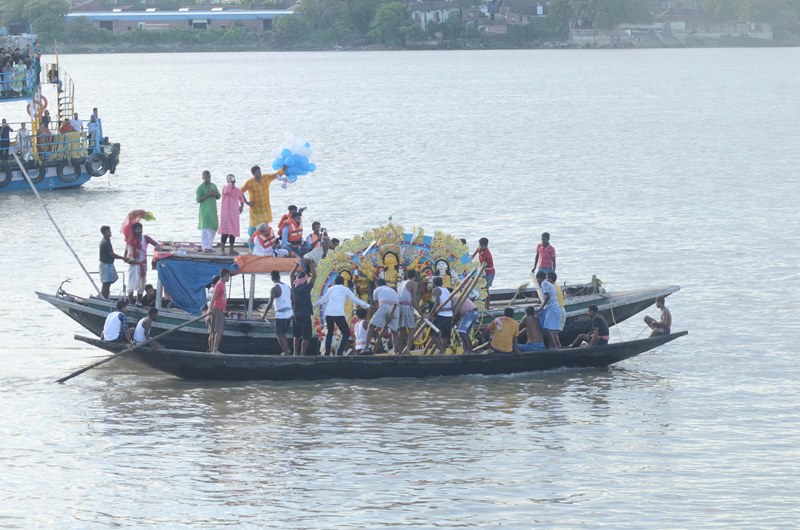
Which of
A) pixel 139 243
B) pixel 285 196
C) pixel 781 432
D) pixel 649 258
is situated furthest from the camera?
pixel 285 196

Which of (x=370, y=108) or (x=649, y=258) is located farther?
(x=370, y=108)

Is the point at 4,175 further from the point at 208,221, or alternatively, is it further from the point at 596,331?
the point at 596,331

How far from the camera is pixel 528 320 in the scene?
73.4ft

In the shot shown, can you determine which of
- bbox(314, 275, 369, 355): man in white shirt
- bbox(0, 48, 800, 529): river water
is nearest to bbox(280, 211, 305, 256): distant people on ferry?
bbox(314, 275, 369, 355): man in white shirt

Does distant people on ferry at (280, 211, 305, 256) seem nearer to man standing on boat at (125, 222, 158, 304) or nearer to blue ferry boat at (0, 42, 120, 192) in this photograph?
man standing on boat at (125, 222, 158, 304)

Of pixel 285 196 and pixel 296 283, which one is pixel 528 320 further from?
pixel 285 196

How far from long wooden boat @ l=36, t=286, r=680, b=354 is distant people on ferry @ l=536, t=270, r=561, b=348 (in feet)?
2.09

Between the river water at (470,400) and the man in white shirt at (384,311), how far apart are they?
1.00 meters

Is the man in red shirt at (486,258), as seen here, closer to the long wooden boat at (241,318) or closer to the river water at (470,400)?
the long wooden boat at (241,318)

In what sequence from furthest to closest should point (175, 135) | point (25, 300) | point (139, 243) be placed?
point (175, 135), point (25, 300), point (139, 243)

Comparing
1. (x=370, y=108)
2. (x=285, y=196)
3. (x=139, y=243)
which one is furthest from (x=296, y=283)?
(x=370, y=108)

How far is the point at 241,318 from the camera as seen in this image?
22906 millimetres

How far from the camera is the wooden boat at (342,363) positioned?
2188cm

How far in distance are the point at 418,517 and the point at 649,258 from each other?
19799 mm
